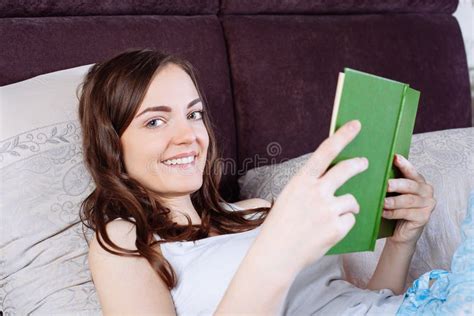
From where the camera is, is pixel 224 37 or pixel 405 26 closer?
pixel 224 37

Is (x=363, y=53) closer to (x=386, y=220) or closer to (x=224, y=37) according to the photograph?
(x=224, y=37)

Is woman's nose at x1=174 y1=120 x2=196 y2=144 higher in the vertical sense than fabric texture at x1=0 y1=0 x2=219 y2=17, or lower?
lower

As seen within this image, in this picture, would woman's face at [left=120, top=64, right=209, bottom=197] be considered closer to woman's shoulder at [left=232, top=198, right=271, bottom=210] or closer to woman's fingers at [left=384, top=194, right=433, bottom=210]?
woman's shoulder at [left=232, top=198, right=271, bottom=210]

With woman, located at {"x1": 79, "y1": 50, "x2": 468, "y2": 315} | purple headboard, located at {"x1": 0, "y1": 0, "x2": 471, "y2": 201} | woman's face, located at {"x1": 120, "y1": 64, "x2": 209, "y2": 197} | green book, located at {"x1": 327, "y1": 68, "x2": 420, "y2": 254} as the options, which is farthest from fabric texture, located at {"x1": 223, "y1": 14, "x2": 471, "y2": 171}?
green book, located at {"x1": 327, "y1": 68, "x2": 420, "y2": 254}

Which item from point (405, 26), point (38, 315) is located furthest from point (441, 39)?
point (38, 315)

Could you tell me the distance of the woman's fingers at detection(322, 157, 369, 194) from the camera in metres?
0.86

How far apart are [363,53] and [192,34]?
64 centimetres

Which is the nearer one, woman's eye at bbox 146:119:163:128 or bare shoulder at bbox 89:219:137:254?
bare shoulder at bbox 89:219:137:254

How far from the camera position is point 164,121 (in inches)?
50.0

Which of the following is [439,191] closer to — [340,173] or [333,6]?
[340,173]

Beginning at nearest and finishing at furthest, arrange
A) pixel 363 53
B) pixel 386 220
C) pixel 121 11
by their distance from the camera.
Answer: pixel 386 220 → pixel 121 11 → pixel 363 53

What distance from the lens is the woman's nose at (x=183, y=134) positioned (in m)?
1.25

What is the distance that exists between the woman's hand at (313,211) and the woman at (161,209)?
0.63 ft

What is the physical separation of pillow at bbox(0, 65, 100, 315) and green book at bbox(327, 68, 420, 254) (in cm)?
55
